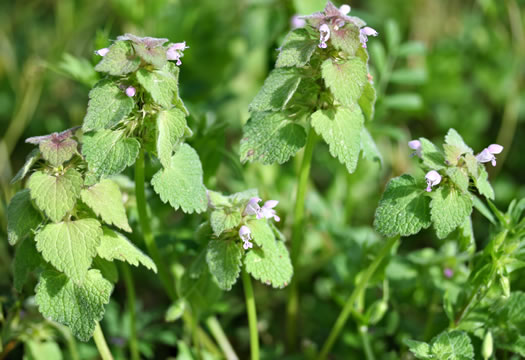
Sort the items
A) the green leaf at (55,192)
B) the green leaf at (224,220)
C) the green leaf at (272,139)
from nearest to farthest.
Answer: the green leaf at (55,192), the green leaf at (224,220), the green leaf at (272,139)

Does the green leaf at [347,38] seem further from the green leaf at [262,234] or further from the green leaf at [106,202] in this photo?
the green leaf at [106,202]

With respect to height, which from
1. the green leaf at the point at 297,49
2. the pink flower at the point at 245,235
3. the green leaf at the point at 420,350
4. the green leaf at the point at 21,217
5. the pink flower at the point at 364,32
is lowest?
the green leaf at the point at 420,350

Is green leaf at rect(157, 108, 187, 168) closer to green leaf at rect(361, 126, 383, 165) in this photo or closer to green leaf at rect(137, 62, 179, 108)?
green leaf at rect(137, 62, 179, 108)

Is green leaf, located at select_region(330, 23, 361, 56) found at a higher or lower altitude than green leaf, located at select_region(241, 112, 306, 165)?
higher

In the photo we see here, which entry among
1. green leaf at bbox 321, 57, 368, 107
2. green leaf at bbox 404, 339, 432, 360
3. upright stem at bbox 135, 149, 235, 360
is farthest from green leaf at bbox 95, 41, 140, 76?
green leaf at bbox 404, 339, 432, 360

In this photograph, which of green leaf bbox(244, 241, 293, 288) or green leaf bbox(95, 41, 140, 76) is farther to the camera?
green leaf bbox(244, 241, 293, 288)

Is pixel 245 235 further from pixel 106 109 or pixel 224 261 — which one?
pixel 106 109

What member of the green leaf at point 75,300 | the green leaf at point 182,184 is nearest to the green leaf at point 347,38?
the green leaf at point 182,184
